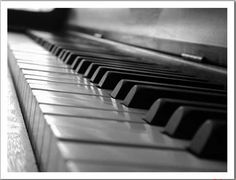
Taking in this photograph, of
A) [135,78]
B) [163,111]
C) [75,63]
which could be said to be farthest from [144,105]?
[75,63]

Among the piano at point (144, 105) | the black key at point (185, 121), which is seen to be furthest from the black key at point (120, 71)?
the black key at point (185, 121)

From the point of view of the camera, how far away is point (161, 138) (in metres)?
0.79

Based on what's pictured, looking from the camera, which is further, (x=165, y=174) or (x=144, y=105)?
(x=144, y=105)

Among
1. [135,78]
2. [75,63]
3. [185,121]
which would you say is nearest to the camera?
[185,121]

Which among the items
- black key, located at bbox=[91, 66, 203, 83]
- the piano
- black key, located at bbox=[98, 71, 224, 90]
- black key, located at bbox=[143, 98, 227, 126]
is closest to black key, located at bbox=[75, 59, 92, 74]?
the piano

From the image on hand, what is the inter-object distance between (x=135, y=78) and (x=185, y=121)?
0.49m

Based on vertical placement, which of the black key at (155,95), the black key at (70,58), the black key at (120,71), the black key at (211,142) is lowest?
the black key at (211,142)

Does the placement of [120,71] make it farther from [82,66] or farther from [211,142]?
[211,142]

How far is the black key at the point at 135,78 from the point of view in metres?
1.25

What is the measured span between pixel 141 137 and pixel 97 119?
0.43 ft

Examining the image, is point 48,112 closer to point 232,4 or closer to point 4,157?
point 4,157

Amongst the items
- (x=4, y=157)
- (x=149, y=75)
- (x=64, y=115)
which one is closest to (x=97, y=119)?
(x=64, y=115)

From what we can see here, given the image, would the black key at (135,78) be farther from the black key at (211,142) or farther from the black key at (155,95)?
the black key at (211,142)

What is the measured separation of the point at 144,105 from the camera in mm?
1021
